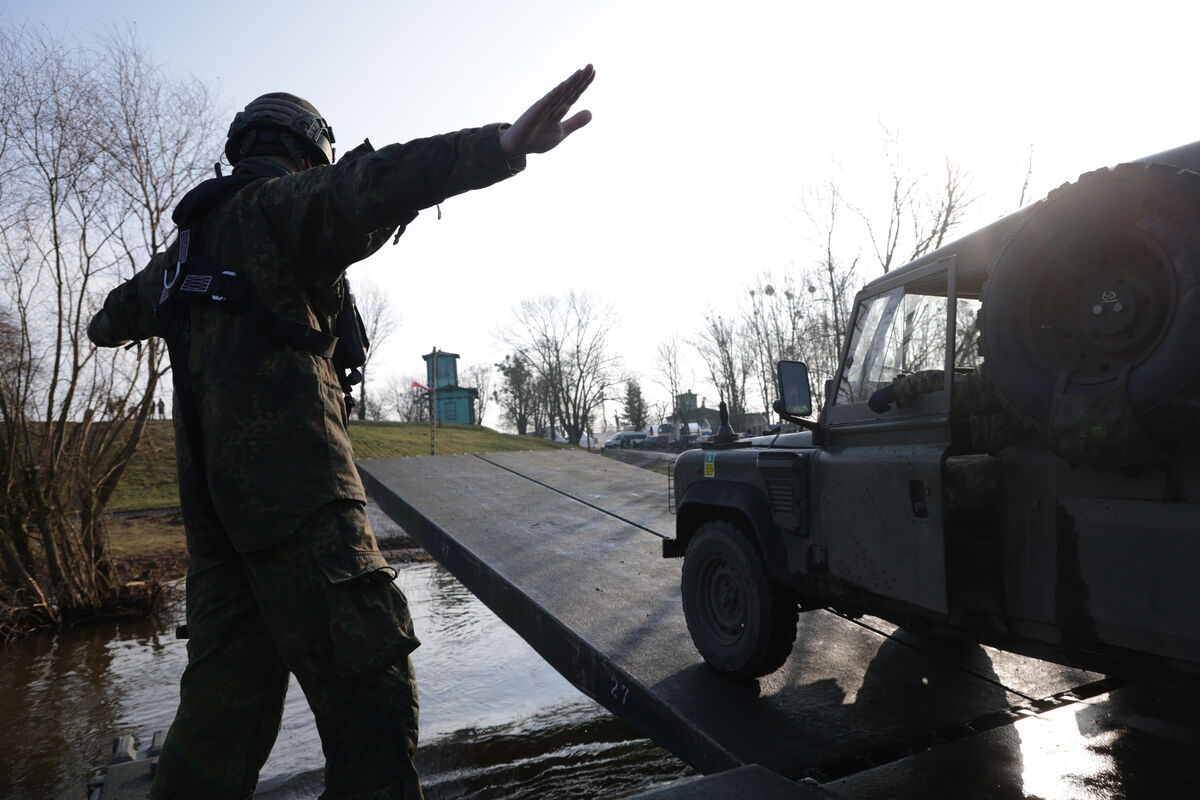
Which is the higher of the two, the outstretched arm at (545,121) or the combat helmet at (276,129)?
the combat helmet at (276,129)

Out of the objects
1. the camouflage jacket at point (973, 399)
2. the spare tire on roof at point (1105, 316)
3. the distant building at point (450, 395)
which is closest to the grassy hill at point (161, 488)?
the camouflage jacket at point (973, 399)

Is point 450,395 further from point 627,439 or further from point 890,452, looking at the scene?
point 890,452

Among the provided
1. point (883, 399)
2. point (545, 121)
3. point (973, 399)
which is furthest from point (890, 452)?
point (545, 121)

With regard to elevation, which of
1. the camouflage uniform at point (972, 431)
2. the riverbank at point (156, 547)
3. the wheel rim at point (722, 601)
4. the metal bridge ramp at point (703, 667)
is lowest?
the riverbank at point (156, 547)

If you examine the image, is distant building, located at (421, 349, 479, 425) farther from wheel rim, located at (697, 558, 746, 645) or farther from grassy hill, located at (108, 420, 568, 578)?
wheel rim, located at (697, 558, 746, 645)

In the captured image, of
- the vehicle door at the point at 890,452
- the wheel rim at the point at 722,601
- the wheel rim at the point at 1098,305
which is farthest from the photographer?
the wheel rim at the point at 722,601

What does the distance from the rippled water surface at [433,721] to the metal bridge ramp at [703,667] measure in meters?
0.70

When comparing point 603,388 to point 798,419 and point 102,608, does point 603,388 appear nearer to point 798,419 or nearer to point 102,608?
point 102,608

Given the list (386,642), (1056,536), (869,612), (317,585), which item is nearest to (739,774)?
(869,612)

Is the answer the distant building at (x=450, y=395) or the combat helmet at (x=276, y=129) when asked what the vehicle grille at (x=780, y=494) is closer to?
the combat helmet at (x=276, y=129)

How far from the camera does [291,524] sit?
178 centimetres

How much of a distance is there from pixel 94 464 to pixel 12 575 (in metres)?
1.48

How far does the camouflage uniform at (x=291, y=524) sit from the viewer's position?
69.1 inches

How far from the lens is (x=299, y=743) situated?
16.5ft
